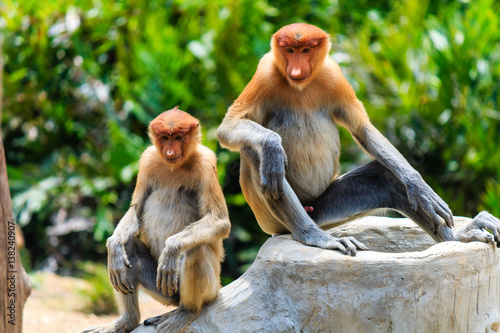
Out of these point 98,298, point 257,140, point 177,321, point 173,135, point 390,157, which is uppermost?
point 173,135

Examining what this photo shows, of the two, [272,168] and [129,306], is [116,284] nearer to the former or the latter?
[129,306]

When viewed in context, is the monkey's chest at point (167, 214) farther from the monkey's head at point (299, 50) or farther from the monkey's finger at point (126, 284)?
the monkey's head at point (299, 50)

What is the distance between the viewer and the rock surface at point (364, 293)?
10.6 ft

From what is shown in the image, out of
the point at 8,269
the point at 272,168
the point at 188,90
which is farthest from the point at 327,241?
the point at 188,90

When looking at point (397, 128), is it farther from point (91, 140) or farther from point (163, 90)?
point (91, 140)

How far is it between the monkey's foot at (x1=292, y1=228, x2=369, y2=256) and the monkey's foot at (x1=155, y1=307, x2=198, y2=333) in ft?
2.56

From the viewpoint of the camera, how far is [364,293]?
3.27 metres

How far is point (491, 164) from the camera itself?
6.86 meters

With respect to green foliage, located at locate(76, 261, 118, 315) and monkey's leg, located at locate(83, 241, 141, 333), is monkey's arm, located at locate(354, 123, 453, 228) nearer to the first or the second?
monkey's leg, located at locate(83, 241, 141, 333)

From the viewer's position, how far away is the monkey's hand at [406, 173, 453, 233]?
376cm

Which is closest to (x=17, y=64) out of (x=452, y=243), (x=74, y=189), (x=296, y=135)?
(x=74, y=189)

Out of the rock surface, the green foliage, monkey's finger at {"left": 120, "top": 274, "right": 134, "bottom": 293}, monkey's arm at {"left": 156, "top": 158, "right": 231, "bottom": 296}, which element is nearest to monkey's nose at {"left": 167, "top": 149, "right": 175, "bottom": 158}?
monkey's arm at {"left": 156, "top": 158, "right": 231, "bottom": 296}

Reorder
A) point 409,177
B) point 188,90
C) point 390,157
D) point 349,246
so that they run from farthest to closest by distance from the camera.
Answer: point 188,90
point 390,157
point 409,177
point 349,246

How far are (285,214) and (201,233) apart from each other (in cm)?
59
